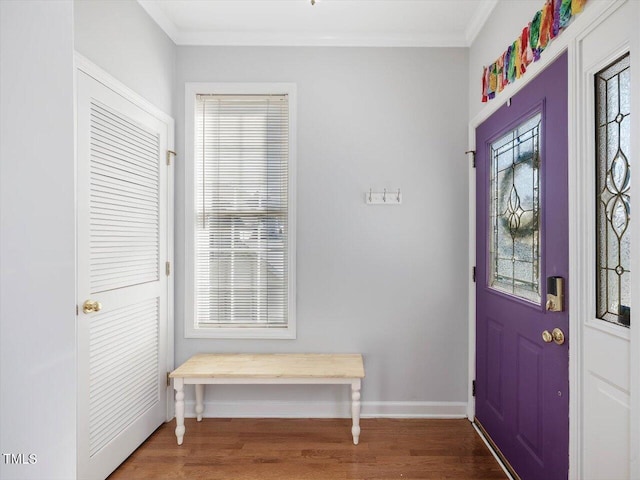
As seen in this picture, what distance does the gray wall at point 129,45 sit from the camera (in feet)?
5.38

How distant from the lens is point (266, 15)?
2.26 metres

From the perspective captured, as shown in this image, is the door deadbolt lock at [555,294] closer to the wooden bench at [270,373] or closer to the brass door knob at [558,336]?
the brass door knob at [558,336]

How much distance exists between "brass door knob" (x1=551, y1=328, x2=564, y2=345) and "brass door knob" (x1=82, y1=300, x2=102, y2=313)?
202cm

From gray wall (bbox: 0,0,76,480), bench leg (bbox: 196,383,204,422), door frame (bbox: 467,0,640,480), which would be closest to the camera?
gray wall (bbox: 0,0,76,480)

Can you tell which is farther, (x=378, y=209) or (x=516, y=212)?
(x=378, y=209)

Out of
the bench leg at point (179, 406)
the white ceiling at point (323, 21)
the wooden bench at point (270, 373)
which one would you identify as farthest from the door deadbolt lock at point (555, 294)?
the bench leg at point (179, 406)

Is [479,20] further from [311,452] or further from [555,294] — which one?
[311,452]

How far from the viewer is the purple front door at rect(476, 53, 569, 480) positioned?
144 cm

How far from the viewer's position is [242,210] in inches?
99.6

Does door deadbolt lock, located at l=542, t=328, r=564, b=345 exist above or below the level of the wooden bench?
above

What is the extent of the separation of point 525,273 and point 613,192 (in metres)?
0.64

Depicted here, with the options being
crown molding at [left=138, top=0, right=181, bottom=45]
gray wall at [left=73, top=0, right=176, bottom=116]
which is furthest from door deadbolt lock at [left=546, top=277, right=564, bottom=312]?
crown molding at [left=138, top=0, right=181, bottom=45]

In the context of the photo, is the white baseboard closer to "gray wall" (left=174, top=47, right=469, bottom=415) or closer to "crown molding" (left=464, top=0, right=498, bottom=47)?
"gray wall" (left=174, top=47, right=469, bottom=415)

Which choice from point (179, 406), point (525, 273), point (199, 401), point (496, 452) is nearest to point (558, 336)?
point (525, 273)
